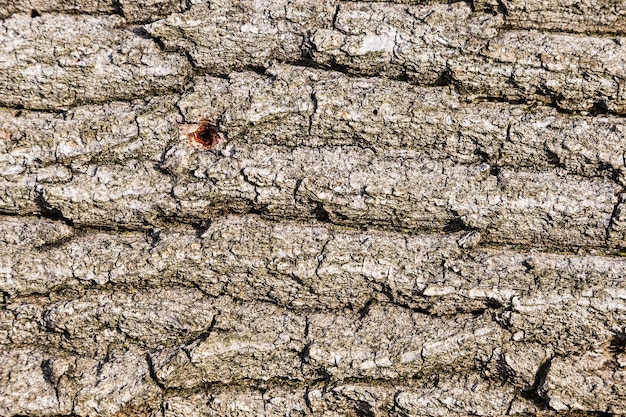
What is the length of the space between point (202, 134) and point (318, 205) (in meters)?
0.73

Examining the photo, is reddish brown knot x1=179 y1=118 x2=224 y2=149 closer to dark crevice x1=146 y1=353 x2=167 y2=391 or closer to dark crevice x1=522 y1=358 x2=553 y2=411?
dark crevice x1=146 y1=353 x2=167 y2=391

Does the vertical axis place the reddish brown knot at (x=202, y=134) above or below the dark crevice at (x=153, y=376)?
above

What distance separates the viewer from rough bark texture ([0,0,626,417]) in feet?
11.1

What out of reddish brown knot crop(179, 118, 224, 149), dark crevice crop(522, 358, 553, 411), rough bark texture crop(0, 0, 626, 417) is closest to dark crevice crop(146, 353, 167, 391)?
rough bark texture crop(0, 0, 626, 417)

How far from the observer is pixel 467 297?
3.42 metres

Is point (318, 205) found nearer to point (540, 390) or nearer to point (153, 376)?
point (153, 376)

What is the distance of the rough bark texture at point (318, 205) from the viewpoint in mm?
3387

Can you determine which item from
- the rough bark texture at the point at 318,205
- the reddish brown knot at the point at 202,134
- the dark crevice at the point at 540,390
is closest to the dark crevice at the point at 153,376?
the rough bark texture at the point at 318,205

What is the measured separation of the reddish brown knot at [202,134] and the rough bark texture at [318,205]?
0.01 m

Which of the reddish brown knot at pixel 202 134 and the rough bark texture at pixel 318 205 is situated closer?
the rough bark texture at pixel 318 205

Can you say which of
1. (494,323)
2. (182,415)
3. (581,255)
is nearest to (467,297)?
(494,323)

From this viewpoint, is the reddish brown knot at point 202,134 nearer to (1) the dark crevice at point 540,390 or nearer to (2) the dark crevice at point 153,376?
(2) the dark crevice at point 153,376

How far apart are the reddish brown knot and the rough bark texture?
0.01 meters

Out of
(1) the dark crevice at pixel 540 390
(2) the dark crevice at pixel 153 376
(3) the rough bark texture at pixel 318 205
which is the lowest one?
(2) the dark crevice at pixel 153 376
